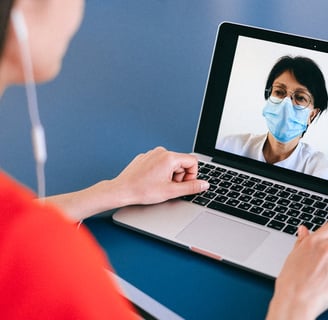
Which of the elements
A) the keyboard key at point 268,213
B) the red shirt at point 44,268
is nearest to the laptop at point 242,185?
the keyboard key at point 268,213

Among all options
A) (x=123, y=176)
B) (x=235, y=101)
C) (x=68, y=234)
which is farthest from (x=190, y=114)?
(x=68, y=234)

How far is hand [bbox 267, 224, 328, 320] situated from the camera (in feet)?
2.56

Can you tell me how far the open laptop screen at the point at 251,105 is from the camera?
1.07 m

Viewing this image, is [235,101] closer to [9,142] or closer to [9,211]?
[9,142]

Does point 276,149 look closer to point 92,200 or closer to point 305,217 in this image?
point 305,217

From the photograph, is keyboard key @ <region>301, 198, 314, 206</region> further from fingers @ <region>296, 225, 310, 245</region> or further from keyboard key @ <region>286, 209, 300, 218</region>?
fingers @ <region>296, 225, 310, 245</region>

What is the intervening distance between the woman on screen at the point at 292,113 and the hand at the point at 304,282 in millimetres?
228

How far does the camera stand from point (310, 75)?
3.51 feet

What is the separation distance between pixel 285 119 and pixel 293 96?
0.04 metres

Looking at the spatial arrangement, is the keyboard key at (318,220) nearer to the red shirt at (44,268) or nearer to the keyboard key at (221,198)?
the keyboard key at (221,198)

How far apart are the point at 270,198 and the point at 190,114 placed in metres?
0.30

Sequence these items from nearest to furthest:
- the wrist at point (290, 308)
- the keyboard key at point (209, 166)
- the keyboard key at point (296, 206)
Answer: the wrist at point (290, 308), the keyboard key at point (296, 206), the keyboard key at point (209, 166)

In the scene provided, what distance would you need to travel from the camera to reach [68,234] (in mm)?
453

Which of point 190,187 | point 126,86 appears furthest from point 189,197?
point 126,86
